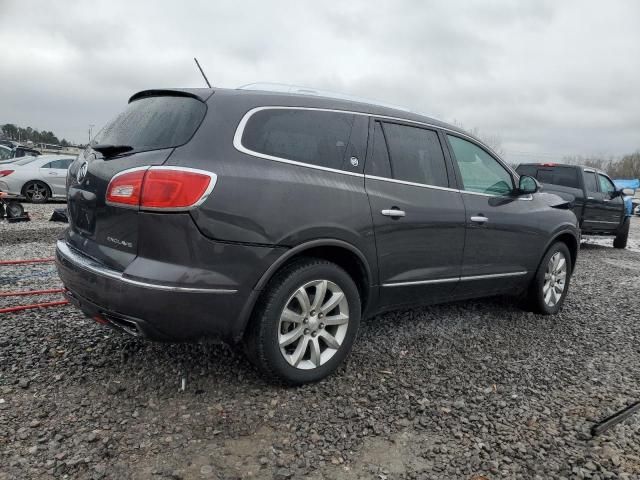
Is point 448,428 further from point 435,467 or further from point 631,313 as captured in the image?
point 631,313

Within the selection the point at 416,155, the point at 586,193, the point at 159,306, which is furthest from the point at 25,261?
the point at 586,193

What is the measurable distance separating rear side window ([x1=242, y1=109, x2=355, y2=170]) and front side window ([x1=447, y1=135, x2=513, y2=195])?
3.92ft

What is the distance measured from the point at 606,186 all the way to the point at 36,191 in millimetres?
14484

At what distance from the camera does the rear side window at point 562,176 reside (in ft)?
34.2

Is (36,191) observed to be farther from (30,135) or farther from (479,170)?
(30,135)

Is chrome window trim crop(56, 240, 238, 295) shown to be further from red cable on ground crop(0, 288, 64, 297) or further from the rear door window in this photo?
red cable on ground crop(0, 288, 64, 297)

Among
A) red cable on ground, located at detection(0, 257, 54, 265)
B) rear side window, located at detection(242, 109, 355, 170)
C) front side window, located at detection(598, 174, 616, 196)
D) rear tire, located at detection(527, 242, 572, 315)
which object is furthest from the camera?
front side window, located at detection(598, 174, 616, 196)

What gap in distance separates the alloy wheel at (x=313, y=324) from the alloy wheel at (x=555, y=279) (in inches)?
104

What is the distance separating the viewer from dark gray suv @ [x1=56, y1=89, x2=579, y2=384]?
2434 mm

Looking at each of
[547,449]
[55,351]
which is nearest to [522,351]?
[547,449]

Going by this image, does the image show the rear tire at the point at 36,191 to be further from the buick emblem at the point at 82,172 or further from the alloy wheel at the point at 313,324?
the alloy wheel at the point at 313,324

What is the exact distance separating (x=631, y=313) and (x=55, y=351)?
5.36m

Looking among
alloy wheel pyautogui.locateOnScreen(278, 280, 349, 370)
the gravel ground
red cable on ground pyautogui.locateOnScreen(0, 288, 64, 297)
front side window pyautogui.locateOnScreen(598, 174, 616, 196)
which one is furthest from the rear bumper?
front side window pyautogui.locateOnScreen(598, 174, 616, 196)

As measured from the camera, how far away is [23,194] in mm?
13227
